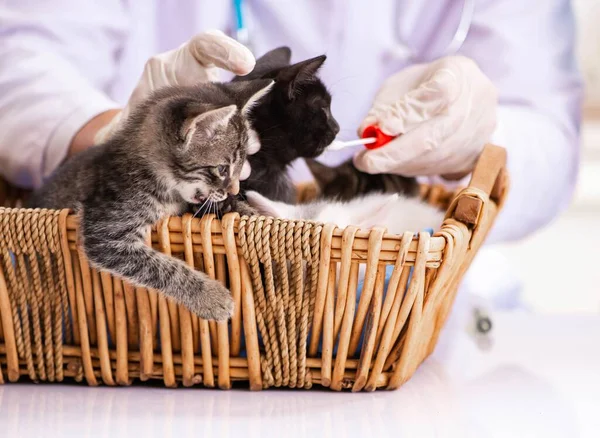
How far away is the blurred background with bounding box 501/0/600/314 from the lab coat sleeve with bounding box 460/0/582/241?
0.69 meters

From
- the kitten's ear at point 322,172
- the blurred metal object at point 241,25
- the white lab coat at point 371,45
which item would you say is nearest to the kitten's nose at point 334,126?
the kitten's ear at point 322,172

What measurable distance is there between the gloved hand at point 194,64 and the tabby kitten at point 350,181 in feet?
0.92

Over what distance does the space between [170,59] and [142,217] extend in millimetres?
313

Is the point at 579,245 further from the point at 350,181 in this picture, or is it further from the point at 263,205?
the point at 263,205

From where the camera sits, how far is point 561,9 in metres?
1.63

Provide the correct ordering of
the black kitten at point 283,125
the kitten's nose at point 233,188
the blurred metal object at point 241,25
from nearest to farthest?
1. the kitten's nose at point 233,188
2. the black kitten at point 283,125
3. the blurred metal object at point 241,25

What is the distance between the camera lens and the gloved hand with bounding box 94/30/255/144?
3.13 feet

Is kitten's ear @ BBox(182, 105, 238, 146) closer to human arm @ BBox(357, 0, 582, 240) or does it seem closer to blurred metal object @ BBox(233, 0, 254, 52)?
blurred metal object @ BBox(233, 0, 254, 52)

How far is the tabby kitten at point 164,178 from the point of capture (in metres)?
0.86

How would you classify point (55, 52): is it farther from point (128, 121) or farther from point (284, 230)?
point (284, 230)

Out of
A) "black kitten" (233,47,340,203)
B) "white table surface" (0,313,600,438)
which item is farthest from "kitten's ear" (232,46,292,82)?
"white table surface" (0,313,600,438)

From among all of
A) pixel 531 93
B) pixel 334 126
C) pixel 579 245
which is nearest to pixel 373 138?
pixel 334 126

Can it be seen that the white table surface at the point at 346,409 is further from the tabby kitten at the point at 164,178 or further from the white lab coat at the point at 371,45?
the white lab coat at the point at 371,45

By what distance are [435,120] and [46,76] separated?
2.48 ft
